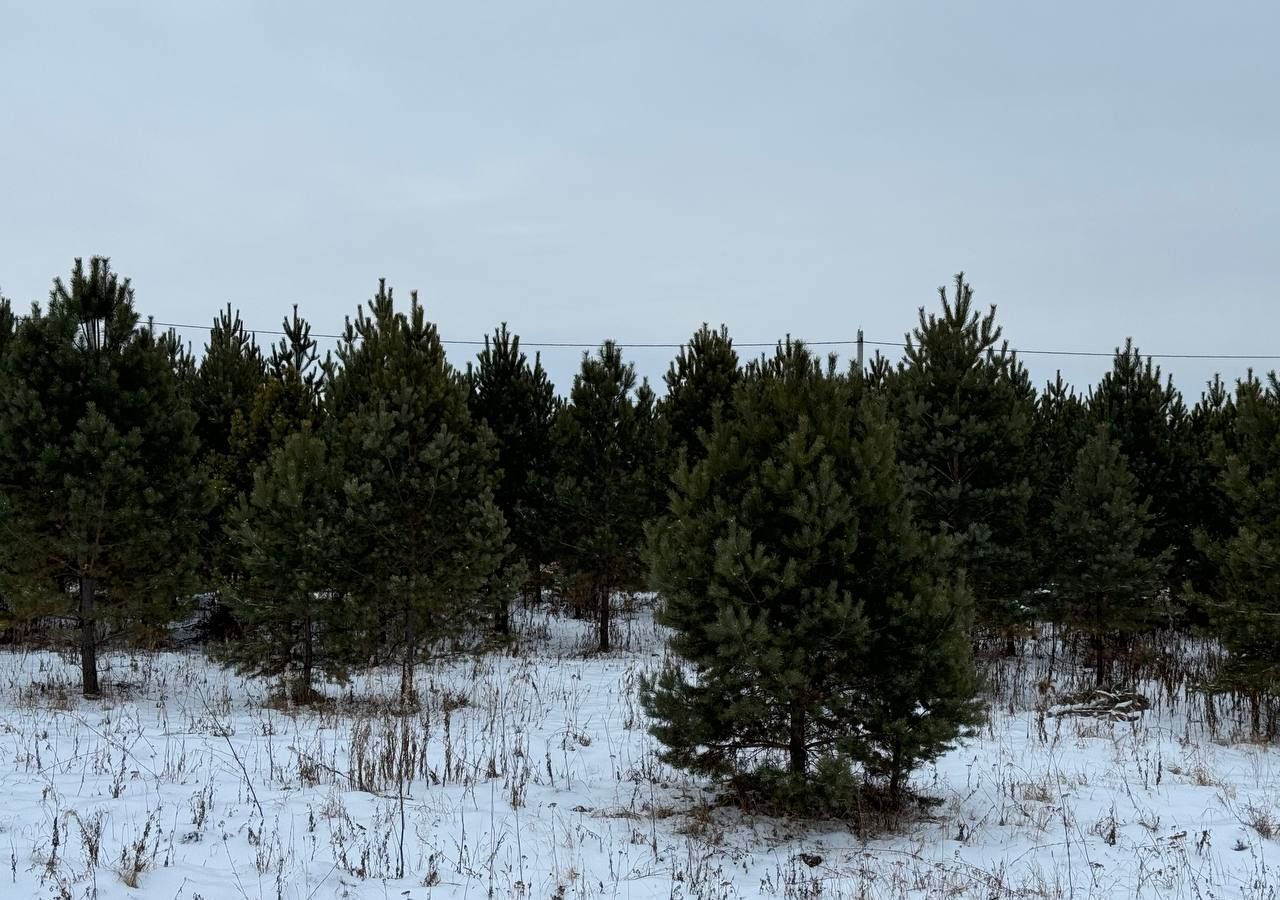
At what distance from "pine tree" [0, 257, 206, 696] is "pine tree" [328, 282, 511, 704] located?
99.8 inches

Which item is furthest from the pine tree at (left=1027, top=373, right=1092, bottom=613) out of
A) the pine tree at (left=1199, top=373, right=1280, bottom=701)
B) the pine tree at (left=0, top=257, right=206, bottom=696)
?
the pine tree at (left=0, top=257, right=206, bottom=696)

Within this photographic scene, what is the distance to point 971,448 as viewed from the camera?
14297 millimetres

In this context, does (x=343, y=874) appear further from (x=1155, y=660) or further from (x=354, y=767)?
(x=1155, y=660)

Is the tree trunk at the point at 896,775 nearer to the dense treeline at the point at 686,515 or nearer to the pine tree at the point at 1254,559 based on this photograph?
the dense treeline at the point at 686,515

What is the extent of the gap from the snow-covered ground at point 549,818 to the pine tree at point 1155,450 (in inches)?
293

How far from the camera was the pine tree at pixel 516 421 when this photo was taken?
19.3 meters

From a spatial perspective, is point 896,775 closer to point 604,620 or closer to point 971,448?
point 971,448

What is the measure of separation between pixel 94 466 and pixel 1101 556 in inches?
588

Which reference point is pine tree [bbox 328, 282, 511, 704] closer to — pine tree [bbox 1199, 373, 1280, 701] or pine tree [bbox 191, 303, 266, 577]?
pine tree [bbox 191, 303, 266, 577]

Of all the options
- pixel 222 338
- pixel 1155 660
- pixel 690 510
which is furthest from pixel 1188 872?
pixel 222 338

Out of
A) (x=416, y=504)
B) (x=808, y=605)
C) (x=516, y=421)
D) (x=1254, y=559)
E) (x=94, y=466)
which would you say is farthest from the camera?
(x=516, y=421)

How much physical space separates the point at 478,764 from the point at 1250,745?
9.13 meters

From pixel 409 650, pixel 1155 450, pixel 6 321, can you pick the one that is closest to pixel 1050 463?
pixel 1155 450

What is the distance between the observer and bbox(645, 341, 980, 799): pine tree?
672cm
